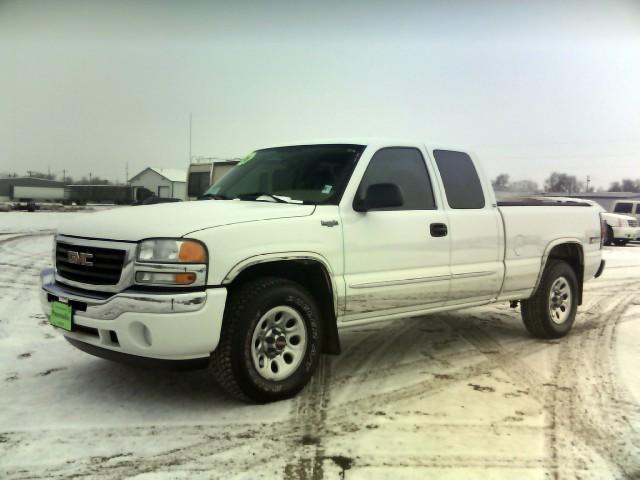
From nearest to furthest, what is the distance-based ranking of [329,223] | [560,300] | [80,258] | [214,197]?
[80,258] → [329,223] → [214,197] → [560,300]

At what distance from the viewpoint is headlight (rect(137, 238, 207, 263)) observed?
11.8 feet

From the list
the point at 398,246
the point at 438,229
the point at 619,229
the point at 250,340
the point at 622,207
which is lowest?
the point at 250,340

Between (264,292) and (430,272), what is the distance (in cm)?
165

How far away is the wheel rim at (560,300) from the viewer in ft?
20.6

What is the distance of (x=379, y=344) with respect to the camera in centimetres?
588

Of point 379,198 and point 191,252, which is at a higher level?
point 379,198

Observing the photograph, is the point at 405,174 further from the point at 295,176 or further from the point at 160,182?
the point at 160,182

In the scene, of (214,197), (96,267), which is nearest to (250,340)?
(96,267)

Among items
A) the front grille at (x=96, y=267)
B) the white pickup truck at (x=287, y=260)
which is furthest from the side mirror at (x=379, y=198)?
the front grille at (x=96, y=267)

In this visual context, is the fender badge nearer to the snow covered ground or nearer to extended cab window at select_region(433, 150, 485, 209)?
the snow covered ground

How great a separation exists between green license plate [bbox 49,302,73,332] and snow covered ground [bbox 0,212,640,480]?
20.7 inches

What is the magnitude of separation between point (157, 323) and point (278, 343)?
0.91m

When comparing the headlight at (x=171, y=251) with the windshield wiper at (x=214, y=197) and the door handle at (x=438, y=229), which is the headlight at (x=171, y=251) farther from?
the door handle at (x=438, y=229)

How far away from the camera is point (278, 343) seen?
4.07 m
